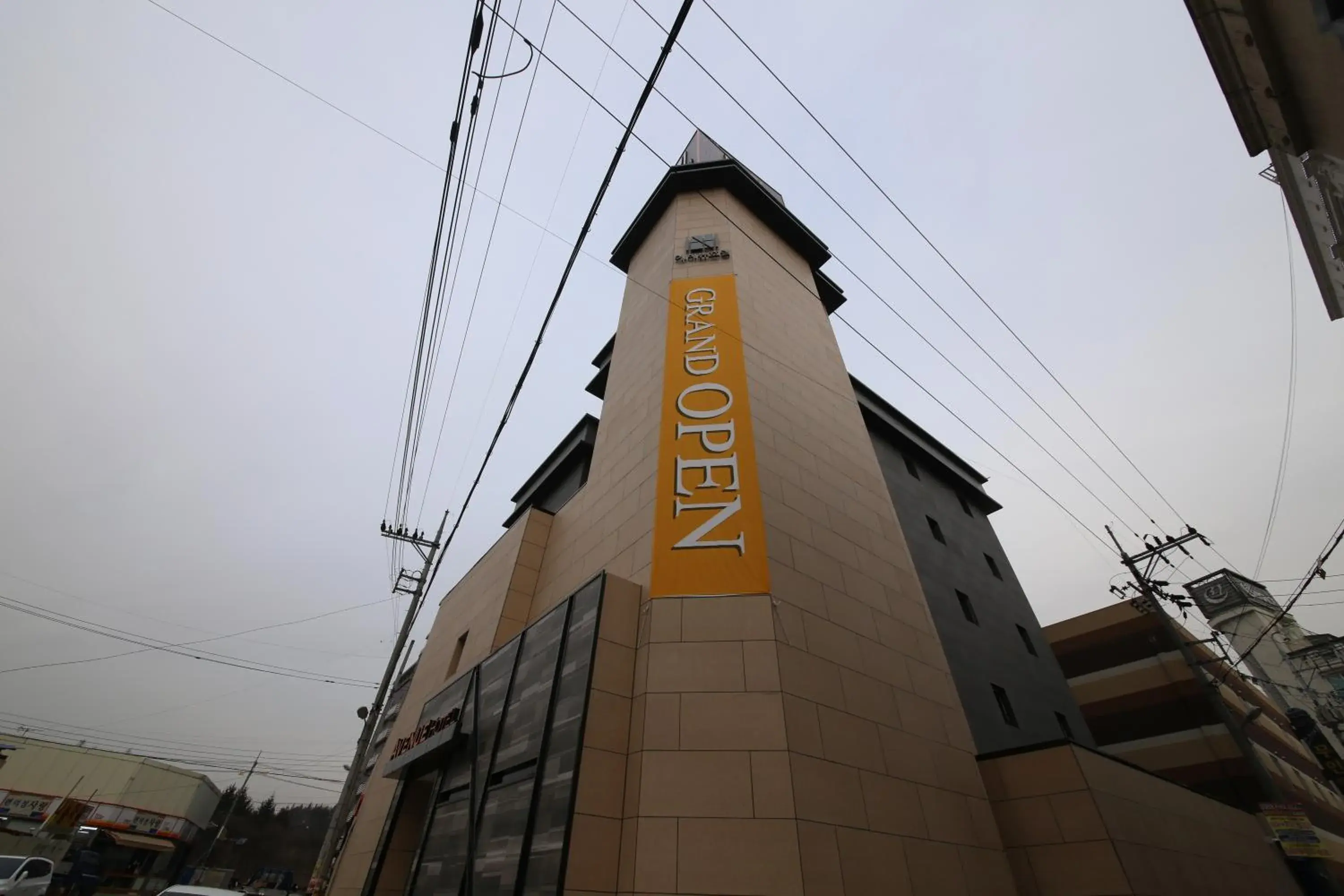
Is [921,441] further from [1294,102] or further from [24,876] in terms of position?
[24,876]

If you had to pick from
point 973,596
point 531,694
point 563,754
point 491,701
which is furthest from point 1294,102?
point 973,596

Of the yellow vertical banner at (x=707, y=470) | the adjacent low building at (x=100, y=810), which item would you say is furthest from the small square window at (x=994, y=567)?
the adjacent low building at (x=100, y=810)

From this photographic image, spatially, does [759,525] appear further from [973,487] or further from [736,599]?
[973,487]

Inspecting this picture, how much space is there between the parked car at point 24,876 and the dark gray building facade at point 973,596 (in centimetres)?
2100

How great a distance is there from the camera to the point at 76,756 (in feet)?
117

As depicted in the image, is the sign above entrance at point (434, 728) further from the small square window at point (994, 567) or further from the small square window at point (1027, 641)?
the small square window at point (994, 567)

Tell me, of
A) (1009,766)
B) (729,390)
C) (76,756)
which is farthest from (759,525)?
(76,756)

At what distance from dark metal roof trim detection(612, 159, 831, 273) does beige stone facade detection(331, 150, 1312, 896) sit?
25.8 ft

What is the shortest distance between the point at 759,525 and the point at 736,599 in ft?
4.70

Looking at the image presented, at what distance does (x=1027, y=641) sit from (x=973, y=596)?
2981mm

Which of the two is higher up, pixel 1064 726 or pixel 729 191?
pixel 729 191

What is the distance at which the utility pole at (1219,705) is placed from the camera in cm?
924

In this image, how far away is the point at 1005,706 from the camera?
13.8 m

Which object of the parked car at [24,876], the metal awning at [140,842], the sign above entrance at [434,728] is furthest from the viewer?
the metal awning at [140,842]
